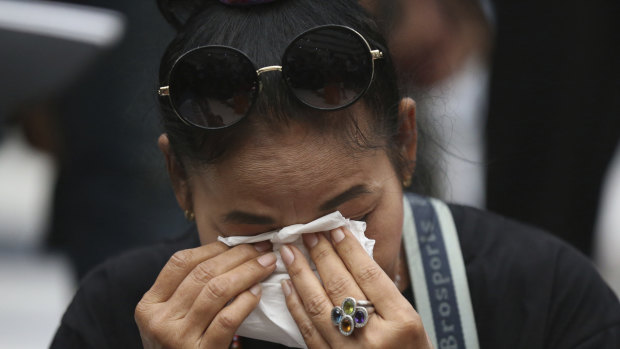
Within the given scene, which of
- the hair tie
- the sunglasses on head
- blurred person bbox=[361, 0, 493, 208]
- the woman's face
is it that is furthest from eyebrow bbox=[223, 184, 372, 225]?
the hair tie

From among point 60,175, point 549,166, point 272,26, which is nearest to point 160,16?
point 272,26

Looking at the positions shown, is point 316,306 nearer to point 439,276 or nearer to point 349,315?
point 349,315

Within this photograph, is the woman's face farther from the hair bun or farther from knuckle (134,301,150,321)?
the hair bun

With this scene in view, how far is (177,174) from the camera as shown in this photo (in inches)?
91.8

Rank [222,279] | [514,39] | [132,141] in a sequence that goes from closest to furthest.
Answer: [222,279]
[132,141]
[514,39]

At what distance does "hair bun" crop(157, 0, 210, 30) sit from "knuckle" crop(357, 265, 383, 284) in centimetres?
86

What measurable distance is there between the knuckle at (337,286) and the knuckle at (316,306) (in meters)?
0.03

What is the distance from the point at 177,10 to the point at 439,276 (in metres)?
1.05

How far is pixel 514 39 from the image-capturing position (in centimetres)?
406

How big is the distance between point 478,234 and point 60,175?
2026 mm

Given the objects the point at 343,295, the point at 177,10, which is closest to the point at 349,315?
the point at 343,295

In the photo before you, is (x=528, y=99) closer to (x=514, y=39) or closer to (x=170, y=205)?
(x=514, y=39)

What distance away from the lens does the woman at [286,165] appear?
199cm

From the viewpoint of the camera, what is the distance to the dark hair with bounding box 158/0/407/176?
2.01 meters
